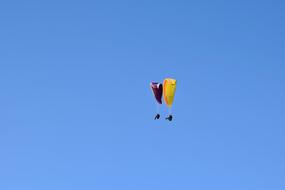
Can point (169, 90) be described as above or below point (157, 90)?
below

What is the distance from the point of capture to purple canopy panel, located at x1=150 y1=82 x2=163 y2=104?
252 ft

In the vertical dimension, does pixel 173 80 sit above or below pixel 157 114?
above

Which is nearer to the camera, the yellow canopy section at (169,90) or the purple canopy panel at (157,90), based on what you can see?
the yellow canopy section at (169,90)

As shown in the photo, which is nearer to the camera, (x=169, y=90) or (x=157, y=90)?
(x=169, y=90)

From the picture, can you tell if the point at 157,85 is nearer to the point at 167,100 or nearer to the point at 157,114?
the point at 167,100

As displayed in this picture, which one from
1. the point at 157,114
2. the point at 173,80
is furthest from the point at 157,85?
the point at 157,114

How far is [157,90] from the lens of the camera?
77.4 m

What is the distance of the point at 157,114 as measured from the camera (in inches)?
2589

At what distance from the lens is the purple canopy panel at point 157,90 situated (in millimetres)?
76812

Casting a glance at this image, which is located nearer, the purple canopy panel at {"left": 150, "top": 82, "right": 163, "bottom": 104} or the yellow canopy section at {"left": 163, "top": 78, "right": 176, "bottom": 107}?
the yellow canopy section at {"left": 163, "top": 78, "right": 176, "bottom": 107}

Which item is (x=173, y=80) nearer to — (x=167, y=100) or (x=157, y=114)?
(x=167, y=100)

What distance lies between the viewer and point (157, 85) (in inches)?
3063

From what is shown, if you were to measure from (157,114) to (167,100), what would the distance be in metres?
9.98

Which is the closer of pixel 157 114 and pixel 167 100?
pixel 157 114
